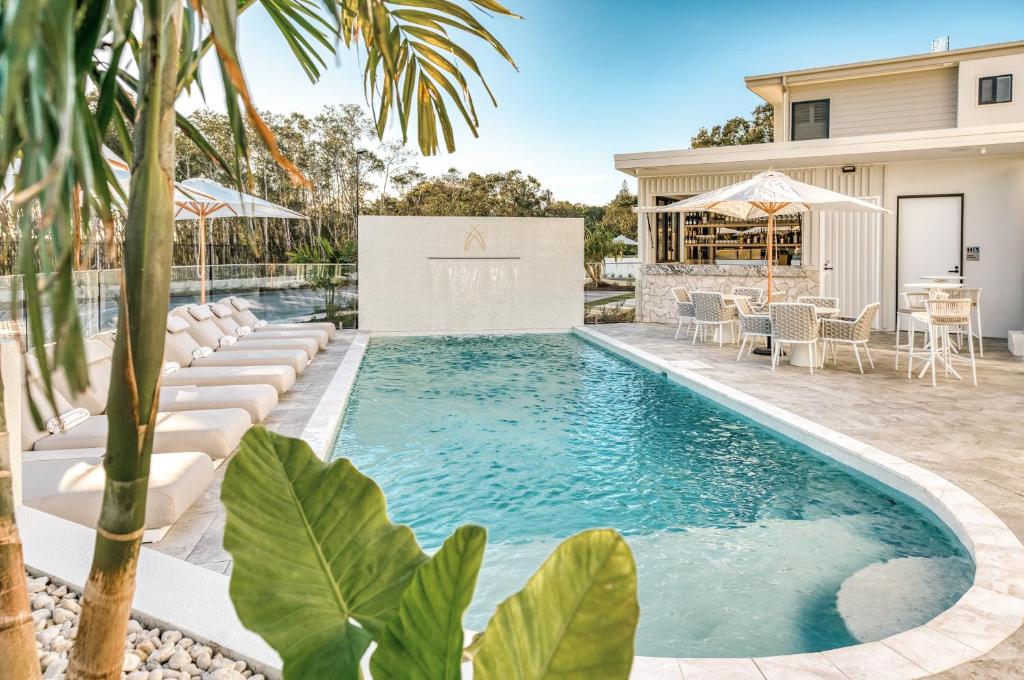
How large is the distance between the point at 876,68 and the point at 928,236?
3.89 m

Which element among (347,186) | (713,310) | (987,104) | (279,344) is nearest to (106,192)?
(279,344)

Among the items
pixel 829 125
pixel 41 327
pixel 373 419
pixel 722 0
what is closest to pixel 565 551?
pixel 41 327

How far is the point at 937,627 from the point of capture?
9.20 ft

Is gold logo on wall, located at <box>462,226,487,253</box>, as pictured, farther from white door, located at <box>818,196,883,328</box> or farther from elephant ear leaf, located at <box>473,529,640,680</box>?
elephant ear leaf, located at <box>473,529,640,680</box>

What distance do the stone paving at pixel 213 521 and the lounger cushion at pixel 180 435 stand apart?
213mm

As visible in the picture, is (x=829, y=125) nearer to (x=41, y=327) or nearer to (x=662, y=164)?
(x=662, y=164)

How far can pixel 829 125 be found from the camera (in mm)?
15133

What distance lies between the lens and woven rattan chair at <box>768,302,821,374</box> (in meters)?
8.56

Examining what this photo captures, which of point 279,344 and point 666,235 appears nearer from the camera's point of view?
point 279,344

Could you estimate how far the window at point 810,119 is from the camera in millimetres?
15102

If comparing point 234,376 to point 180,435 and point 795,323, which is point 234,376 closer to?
point 180,435

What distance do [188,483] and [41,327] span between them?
11.1 feet

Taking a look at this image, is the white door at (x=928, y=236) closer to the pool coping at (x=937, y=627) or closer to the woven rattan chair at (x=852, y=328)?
the woven rattan chair at (x=852, y=328)

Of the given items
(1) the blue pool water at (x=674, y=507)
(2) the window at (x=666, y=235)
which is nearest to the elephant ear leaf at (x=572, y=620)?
(1) the blue pool water at (x=674, y=507)
